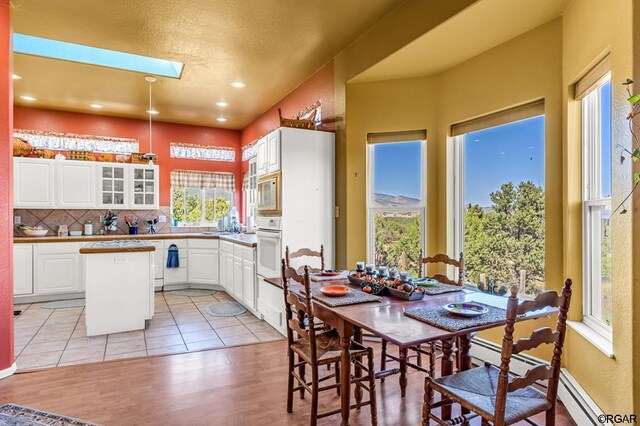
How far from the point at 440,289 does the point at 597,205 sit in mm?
1106

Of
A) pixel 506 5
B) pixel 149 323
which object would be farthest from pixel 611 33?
pixel 149 323

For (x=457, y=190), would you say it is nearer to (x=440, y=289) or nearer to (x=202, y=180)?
(x=440, y=289)

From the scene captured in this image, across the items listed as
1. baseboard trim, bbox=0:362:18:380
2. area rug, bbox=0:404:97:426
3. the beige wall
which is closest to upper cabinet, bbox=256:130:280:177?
the beige wall

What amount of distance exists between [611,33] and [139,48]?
13.0ft

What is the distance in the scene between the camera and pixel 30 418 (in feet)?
7.31

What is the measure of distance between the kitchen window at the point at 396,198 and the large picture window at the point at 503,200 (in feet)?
1.22

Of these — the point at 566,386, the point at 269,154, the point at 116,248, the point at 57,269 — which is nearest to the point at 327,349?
the point at 566,386

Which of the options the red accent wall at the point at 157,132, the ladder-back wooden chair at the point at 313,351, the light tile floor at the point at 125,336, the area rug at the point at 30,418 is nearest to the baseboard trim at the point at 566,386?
the ladder-back wooden chair at the point at 313,351

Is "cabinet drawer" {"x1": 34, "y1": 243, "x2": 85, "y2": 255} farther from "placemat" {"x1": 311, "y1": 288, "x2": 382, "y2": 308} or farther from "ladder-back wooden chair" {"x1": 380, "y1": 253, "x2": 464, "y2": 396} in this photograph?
"ladder-back wooden chair" {"x1": 380, "y1": 253, "x2": 464, "y2": 396}

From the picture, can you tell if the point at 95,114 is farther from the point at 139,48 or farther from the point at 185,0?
the point at 185,0

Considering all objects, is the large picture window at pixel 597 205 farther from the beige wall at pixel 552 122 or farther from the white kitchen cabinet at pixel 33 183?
the white kitchen cabinet at pixel 33 183

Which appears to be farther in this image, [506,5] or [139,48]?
[139,48]

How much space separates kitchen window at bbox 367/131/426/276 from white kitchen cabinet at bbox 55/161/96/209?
455 cm

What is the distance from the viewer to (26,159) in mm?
5359
